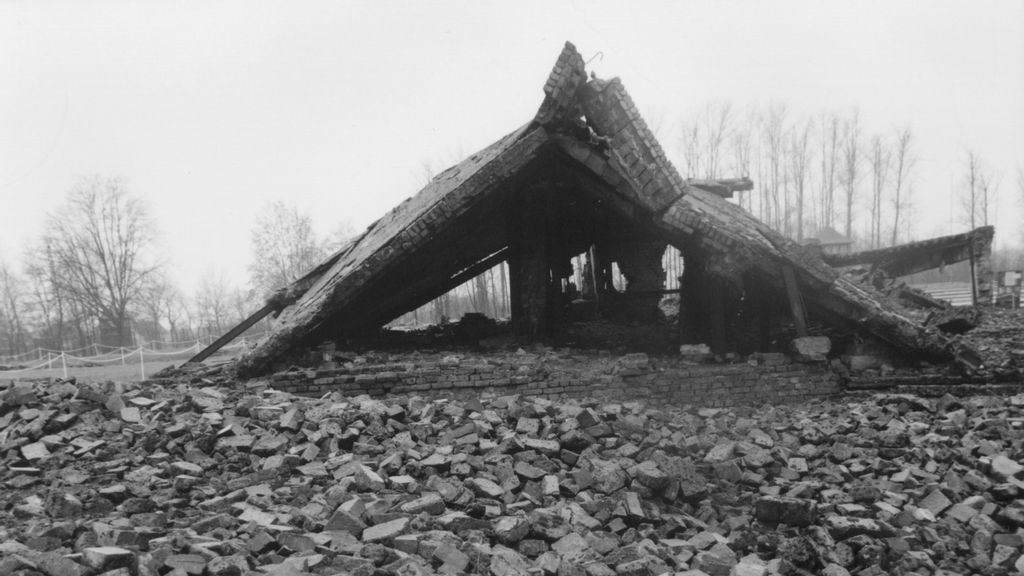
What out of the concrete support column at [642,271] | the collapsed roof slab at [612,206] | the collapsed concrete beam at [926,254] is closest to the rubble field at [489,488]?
the collapsed roof slab at [612,206]

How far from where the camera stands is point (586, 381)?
7.22 m

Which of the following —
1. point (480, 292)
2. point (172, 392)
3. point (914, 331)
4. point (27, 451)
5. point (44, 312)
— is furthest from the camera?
point (44, 312)

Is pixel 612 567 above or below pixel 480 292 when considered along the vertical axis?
below

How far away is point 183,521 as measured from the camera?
3729mm

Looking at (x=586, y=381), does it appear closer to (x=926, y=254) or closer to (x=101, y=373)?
(x=926, y=254)

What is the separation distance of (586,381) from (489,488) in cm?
A: 327

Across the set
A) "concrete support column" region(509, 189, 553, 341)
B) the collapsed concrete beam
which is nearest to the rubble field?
"concrete support column" region(509, 189, 553, 341)

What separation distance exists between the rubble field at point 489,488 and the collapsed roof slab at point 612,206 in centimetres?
150

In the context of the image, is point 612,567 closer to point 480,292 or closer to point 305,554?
point 305,554

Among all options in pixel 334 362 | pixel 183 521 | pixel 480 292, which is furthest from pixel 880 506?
pixel 480 292

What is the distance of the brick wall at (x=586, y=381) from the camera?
23.6 feet

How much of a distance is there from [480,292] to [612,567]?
90.3 ft

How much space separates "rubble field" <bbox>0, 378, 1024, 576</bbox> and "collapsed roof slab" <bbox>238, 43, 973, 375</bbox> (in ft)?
4.94

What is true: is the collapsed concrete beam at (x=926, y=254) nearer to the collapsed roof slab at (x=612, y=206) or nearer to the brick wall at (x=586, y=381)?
the collapsed roof slab at (x=612, y=206)
